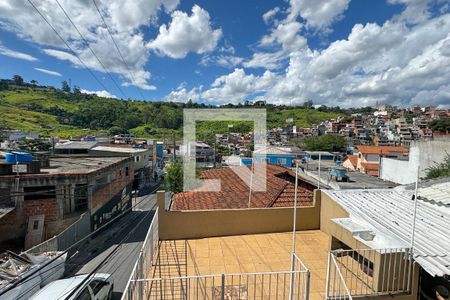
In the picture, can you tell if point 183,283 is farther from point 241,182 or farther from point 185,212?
point 241,182

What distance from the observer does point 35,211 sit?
13328 mm

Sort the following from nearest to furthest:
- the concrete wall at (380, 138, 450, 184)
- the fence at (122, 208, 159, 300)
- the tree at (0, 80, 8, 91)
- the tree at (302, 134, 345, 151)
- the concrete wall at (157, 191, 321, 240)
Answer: the fence at (122, 208, 159, 300) → the concrete wall at (157, 191, 321, 240) → the concrete wall at (380, 138, 450, 184) → the tree at (302, 134, 345, 151) → the tree at (0, 80, 8, 91)

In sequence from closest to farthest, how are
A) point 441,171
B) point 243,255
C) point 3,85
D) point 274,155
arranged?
point 243,255
point 441,171
point 274,155
point 3,85

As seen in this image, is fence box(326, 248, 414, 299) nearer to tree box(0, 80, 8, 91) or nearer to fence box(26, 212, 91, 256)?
fence box(26, 212, 91, 256)

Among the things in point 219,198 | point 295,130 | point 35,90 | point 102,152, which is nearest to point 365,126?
point 295,130

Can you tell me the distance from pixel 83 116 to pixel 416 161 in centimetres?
4706

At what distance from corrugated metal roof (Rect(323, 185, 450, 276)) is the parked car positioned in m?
6.87

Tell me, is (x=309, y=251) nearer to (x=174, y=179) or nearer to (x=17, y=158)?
(x=174, y=179)

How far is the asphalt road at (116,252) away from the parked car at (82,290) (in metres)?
1.09

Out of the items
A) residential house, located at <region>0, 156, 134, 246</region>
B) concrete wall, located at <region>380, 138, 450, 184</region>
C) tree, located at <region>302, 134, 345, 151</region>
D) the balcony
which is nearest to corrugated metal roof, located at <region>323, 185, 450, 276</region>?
the balcony

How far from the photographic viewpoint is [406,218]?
542 centimetres

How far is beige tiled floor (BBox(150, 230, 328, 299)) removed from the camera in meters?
5.16

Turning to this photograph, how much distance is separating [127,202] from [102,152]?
735cm

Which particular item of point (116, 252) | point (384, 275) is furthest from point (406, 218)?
point (116, 252)
